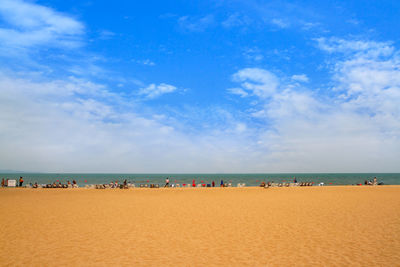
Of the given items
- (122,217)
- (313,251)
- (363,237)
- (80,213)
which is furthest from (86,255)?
(363,237)

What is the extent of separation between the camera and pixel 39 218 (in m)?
15.9

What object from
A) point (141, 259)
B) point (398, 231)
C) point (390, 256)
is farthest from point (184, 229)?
point (398, 231)

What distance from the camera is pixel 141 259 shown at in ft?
29.8

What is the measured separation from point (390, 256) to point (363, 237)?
2.44 metres

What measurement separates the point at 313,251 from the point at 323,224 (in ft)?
16.3

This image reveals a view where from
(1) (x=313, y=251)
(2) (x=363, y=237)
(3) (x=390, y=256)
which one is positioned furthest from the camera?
(2) (x=363, y=237)

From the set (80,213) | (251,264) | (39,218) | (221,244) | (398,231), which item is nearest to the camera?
(251,264)

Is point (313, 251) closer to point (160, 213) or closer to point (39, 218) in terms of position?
point (160, 213)

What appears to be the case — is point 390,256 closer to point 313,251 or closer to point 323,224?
point 313,251

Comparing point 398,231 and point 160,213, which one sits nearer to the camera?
point 398,231

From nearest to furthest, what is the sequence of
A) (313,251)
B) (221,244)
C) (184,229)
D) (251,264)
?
(251,264) → (313,251) → (221,244) → (184,229)

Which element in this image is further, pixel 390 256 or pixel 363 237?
pixel 363 237

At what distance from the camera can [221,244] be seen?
1072 cm

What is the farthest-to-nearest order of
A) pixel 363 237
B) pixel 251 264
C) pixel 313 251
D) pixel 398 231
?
pixel 398 231 → pixel 363 237 → pixel 313 251 → pixel 251 264
